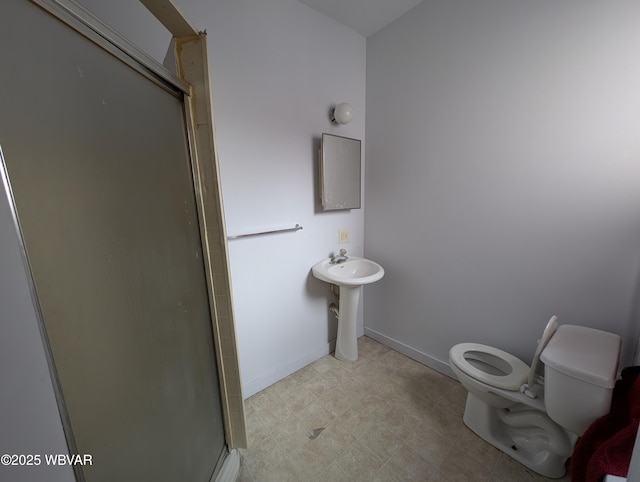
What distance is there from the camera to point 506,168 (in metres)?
1.34

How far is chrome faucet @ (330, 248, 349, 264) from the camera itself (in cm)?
188

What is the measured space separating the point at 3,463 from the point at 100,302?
10.9 inches

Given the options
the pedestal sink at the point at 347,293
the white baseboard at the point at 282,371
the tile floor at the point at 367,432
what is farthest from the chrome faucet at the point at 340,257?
the tile floor at the point at 367,432

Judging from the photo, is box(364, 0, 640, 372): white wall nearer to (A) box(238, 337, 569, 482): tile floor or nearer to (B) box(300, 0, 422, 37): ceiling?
(B) box(300, 0, 422, 37): ceiling

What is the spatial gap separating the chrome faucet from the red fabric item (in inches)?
55.9

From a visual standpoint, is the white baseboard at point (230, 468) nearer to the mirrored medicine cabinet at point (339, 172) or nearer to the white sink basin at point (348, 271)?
the white sink basin at point (348, 271)

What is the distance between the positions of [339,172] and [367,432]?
5.48ft

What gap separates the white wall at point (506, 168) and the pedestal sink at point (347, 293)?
0.83 ft

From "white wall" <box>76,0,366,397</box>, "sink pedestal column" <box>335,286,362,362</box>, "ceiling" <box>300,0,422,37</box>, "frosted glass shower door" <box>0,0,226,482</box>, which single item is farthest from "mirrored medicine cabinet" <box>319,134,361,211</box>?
"frosted glass shower door" <box>0,0,226,482</box>

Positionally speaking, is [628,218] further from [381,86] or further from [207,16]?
[207,16]

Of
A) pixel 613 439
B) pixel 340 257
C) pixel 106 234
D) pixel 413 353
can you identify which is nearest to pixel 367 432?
pixel 413 353

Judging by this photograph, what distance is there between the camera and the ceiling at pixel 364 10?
1.52 meters

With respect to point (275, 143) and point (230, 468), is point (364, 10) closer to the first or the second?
point (275, 143)

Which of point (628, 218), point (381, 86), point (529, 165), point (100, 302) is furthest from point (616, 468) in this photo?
point (381, 86)
